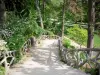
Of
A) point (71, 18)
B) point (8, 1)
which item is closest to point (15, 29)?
point (8, 1)

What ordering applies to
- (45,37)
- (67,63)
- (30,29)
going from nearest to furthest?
(67,63) → (30,29) → (45,37)

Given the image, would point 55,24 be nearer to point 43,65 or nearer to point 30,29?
point 30,29

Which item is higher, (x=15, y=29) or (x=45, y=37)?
(x=15, y=29)

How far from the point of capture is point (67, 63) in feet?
33.1

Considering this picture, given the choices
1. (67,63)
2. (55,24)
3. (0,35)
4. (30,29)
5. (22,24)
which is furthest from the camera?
(55,24)

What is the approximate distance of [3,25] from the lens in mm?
10461

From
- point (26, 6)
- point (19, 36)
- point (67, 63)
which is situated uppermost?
point (26, 6)

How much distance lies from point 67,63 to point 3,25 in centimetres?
427

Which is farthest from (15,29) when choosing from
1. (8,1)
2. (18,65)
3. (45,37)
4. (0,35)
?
(45,37)

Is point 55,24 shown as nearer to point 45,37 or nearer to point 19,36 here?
point 45,37

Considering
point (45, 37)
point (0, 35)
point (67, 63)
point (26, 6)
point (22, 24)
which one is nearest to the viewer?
point (0, 35)

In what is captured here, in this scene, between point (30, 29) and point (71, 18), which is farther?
point (71, 18)

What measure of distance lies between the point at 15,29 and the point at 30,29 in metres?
2.69

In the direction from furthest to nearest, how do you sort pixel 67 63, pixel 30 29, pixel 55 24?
pixel 55 24 < pixel 30 29 < pixel 67 63
